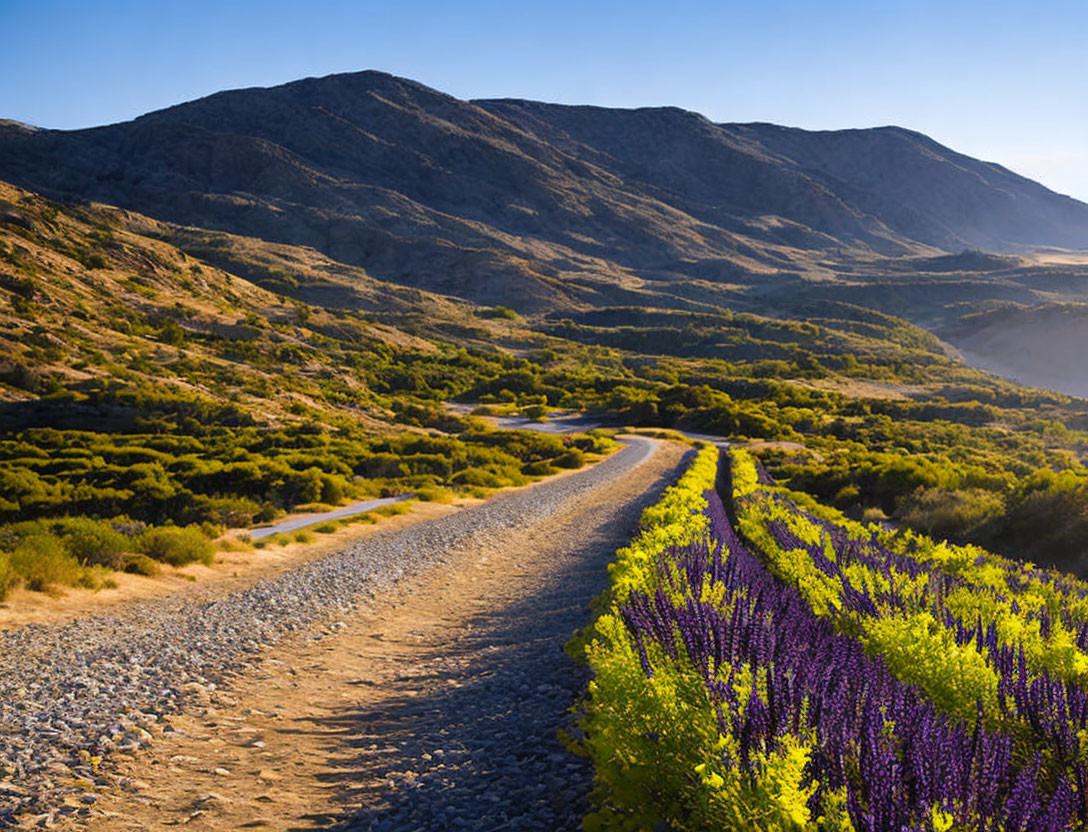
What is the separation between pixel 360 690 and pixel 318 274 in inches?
4961

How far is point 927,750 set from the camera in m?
3.00

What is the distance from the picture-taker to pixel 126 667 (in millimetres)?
8375

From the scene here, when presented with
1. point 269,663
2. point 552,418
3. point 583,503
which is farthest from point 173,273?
point 269,663

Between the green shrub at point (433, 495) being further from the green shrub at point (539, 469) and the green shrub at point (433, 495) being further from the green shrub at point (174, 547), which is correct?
the green shrub at point (174, 547)

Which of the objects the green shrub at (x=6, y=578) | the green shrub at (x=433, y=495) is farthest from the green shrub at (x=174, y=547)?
the green shrub at (x=433, y=495)

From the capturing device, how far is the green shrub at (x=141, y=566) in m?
13.9

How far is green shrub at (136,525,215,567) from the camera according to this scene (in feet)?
49.4

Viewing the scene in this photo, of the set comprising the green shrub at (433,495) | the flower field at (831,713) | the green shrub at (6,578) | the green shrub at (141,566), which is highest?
the flower field at (831,713)

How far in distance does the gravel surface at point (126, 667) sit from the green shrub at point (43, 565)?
1.35m

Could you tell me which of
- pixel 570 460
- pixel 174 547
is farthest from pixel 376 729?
pixel 570 460

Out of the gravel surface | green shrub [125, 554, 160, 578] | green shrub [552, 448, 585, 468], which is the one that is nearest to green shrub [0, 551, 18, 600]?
the gravel surface

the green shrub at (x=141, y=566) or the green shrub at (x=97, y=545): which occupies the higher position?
the green shrub at (x=97, y=545)

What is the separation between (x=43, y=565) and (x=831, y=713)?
12.5 metres

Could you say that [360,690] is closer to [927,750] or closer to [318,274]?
[927,750]
